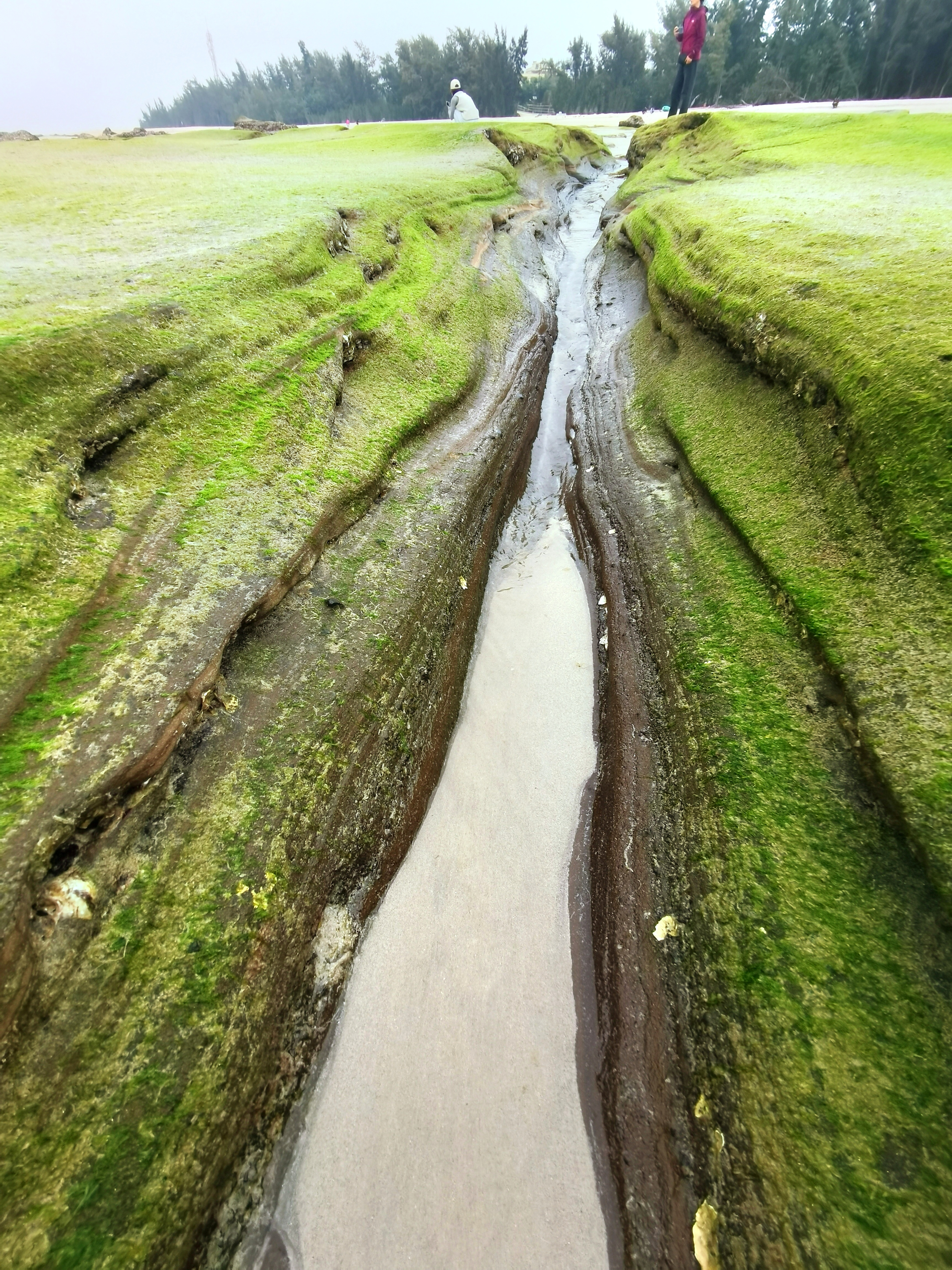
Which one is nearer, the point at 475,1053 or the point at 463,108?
the point at 475,1053

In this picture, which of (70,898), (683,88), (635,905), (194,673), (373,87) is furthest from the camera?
(373,87)

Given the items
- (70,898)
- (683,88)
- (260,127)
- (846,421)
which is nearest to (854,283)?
(846,421)

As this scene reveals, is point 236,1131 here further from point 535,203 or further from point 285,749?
point 535,203

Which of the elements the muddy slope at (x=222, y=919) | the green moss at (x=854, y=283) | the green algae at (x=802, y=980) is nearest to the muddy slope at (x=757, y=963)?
the green algae at (x=802, y=980)

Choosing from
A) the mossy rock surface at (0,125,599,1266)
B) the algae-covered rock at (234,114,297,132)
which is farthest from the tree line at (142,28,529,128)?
the mossy rock surface at (0,125,599,1266)

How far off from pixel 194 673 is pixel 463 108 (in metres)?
41.3

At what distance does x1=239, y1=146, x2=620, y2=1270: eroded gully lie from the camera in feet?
11.2

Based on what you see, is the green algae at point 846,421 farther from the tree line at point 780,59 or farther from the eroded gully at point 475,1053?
the tree line at point 780,59

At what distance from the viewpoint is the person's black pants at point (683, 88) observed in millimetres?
25062

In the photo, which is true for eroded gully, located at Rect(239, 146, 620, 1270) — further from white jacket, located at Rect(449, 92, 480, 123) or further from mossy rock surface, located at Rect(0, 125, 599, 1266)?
white jacket, located at Rect(449, 92, 480, 123)

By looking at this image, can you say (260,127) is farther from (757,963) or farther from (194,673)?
(757,963)

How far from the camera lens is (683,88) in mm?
26422

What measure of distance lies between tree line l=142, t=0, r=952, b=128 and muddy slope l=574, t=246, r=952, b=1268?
177ft

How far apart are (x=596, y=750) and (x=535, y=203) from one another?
83.5 feet
